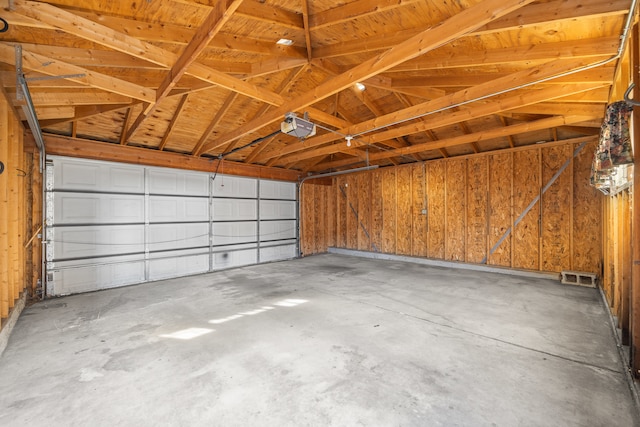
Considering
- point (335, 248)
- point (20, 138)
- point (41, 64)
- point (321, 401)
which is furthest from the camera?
point (335, 248)

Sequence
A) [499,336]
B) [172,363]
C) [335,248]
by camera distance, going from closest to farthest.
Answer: [172,363], [499,336], [335,248]

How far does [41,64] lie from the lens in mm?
2824

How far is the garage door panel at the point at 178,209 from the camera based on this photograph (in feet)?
20.8

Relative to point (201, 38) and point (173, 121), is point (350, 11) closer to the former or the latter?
point (201, 38)

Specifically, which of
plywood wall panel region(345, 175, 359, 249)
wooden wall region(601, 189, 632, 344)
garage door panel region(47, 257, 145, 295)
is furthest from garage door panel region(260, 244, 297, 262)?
wooden wall region(601, 189, 632, 344)

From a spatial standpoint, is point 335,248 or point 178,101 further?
point 335,248

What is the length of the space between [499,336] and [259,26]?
182 inches

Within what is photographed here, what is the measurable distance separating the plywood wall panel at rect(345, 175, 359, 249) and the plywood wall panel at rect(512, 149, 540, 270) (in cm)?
476

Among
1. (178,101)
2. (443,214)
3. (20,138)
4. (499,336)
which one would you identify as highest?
(178,101)

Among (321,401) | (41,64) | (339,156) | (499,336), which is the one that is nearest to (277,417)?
(321,401)

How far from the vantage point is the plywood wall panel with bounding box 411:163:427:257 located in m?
8.13

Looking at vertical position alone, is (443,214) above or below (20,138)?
below

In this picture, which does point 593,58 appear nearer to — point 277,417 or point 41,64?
point 277,417

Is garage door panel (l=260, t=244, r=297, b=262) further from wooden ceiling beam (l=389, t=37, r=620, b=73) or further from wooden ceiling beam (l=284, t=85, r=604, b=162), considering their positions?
wooden ceiling beam (l=389, t=37, r=620, b=73)
